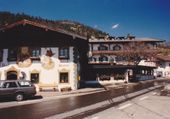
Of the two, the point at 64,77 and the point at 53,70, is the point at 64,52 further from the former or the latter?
the point at 64,77

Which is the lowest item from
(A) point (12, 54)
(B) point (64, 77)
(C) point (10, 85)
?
(C) point (10, 85)

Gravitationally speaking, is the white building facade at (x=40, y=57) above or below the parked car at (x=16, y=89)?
above

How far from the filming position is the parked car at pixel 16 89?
1992 cm

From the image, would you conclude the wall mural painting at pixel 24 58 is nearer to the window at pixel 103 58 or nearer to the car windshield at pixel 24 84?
the car windshield at pixel 24 84

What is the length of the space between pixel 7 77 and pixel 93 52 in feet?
142

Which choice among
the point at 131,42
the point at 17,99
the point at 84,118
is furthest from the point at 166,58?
the point at 84,118

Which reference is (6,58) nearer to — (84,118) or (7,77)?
(7,77)

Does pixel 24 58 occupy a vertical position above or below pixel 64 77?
above

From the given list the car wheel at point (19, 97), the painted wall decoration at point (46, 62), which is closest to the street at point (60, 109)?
the car wheel at point (19, 97)

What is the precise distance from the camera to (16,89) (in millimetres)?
20438

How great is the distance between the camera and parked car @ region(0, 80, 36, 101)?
1992 centimetres

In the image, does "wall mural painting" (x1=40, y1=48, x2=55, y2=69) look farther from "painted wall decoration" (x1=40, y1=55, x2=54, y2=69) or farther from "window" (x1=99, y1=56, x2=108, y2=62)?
"window" (x1=99, y1=56, x2=108, y2=62)

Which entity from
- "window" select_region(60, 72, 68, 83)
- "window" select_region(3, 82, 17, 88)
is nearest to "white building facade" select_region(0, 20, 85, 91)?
"window" select_region(60, 72, 68, 83)

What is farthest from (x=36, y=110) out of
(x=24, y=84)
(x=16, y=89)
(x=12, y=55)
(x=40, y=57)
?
(x=12, y=55)
